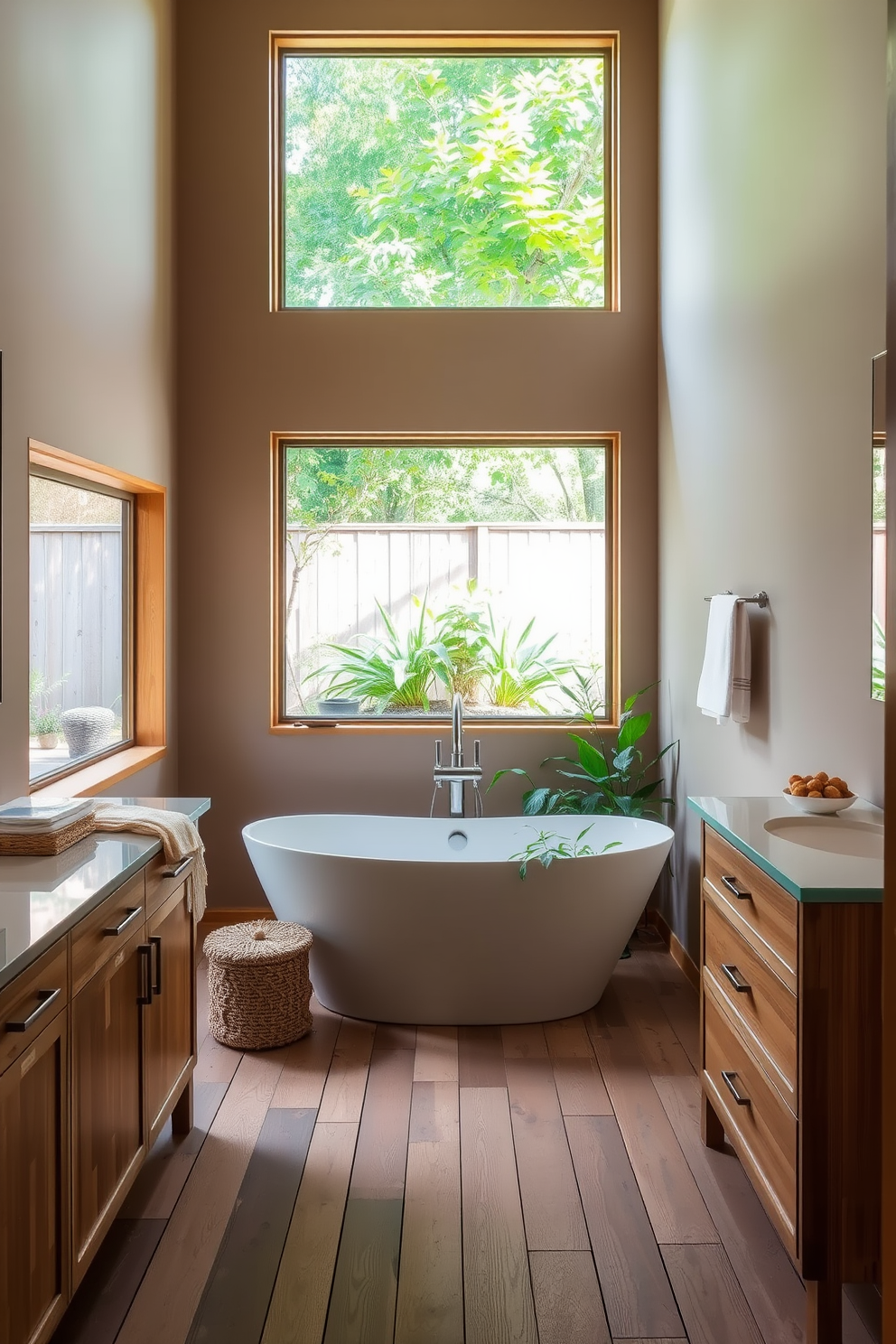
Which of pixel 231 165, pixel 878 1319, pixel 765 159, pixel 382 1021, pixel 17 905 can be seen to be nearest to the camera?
pixel 17 905

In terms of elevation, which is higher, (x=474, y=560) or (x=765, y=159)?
(x=765, y=159)

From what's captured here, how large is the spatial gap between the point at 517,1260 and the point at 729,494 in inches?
89.1

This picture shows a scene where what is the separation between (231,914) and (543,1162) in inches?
85.6

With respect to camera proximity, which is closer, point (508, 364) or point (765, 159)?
point (765, 159)

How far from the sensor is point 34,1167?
1.59 meters

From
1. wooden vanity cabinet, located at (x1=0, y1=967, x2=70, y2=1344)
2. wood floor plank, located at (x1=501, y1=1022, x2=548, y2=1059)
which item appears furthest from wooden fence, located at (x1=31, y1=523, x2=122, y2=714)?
wood floor plank, located at (x1=501, y1=1022, x2=548, y2=1059)

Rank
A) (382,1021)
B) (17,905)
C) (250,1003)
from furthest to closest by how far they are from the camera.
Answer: (382,1021), (250,1003), (17,905)

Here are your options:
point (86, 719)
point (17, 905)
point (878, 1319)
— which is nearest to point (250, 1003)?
point (86, 719)

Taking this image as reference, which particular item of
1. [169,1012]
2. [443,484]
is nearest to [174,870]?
[169,1012]

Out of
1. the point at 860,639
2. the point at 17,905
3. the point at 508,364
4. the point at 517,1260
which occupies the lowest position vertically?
the point at 517,1260

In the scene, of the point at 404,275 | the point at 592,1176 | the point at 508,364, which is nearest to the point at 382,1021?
the point at 592,1176

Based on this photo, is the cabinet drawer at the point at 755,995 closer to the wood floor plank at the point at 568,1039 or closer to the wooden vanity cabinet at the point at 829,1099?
the wooden vanity cabinet at the point at 829,1099

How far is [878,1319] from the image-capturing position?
190 cm

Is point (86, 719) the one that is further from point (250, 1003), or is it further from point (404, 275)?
point (404, 275)
